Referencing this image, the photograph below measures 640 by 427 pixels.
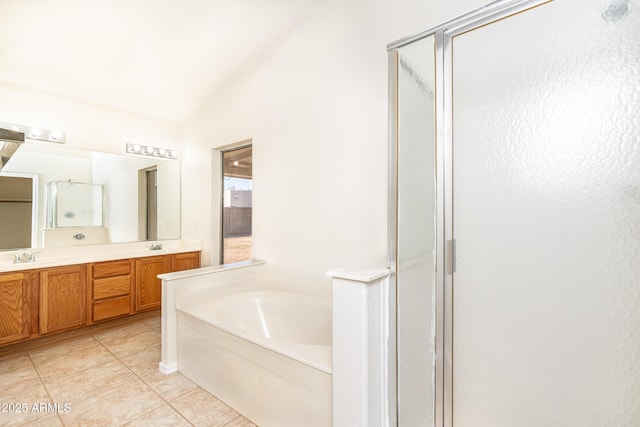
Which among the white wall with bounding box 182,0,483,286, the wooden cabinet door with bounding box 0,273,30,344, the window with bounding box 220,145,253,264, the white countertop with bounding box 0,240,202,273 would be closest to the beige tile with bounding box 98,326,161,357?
the wooden cabinet door with bounding box 0,273,30,344

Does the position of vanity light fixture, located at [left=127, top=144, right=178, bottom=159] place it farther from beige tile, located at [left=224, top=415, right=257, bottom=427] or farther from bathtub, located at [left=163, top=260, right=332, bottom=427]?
beige tile, located at [left=224, top=415, right=257, bottom=427]

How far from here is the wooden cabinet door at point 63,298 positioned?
2637mm

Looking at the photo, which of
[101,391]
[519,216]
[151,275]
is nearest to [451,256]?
[519,216]

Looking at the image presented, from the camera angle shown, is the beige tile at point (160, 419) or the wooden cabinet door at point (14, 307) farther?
the wooden cabinet door at point (14, 307)

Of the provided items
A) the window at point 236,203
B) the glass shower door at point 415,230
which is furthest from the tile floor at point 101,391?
the window at point 236,203

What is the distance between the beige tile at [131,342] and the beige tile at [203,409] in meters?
1.02

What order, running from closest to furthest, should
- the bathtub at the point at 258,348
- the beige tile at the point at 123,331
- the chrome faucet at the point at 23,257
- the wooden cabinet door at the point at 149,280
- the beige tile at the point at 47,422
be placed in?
the bathtub at the point at 258,348 → the beige tile at the point at 47,422 → the chrome faucet at the point at 23,257 → the beige tile at the point at 123,331 → the wooden cabinet door at the point at 149,280

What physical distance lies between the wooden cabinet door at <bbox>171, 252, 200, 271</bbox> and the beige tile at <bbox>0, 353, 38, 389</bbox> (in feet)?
4.72

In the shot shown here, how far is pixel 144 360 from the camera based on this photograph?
240cm

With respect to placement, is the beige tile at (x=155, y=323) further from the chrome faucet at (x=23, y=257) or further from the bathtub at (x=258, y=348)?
the chrome faucet at (x=23, y=257)

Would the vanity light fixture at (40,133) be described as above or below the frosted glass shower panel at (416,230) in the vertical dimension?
above

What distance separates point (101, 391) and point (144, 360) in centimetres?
43

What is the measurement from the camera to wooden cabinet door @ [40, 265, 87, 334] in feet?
8.65

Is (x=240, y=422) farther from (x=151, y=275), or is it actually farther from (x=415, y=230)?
(x=151, y=275)
